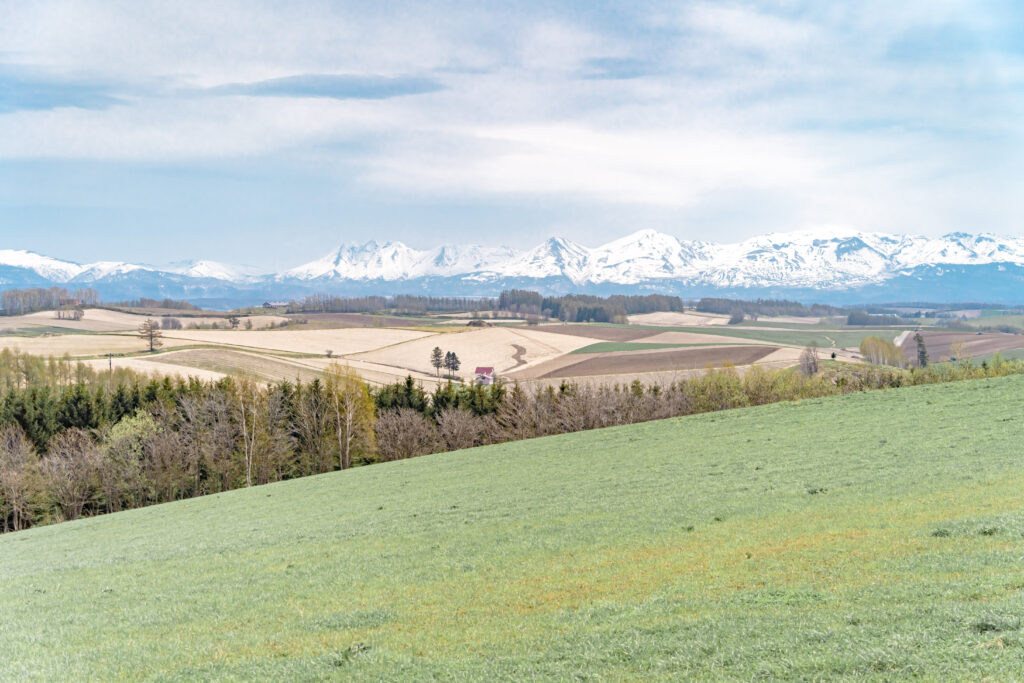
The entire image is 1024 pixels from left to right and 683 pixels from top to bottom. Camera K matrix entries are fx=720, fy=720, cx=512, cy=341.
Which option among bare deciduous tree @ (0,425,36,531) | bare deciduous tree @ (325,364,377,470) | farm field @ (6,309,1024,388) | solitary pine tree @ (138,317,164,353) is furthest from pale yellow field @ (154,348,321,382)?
bare deciduous tree @ (0,425,36,531)

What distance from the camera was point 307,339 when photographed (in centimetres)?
16750

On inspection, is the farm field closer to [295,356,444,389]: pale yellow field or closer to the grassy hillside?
[295,356,444,389]: pale yellow field

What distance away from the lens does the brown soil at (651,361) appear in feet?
414

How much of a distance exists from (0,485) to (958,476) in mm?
73643

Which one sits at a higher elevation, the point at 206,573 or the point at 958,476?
the point at 958,476

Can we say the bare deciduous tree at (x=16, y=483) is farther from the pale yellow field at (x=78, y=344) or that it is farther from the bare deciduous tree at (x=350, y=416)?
the pale yellow field at (x=78, y=344)

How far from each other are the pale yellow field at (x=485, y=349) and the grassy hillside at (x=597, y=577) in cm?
10512

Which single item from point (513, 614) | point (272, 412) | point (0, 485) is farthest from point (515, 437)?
point (513, 614)

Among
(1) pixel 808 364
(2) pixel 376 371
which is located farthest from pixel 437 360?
(1) pixel 808 364

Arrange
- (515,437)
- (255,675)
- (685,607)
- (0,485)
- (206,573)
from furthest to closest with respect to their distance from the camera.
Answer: (515,437)
(0,485)
(206,573)
(685,607)
(255,675)

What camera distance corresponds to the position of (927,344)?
554ft

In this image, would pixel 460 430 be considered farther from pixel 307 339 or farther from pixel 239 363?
pixel 307 339

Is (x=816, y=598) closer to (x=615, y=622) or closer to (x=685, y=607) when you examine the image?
(x=685, y=607)

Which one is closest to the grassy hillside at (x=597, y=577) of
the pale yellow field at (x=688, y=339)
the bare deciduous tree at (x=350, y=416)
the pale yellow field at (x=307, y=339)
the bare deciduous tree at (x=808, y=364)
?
the bare deciduous tree at (x=350, y=416)
